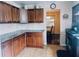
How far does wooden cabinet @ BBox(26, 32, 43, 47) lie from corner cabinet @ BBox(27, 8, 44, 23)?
0.79 meters

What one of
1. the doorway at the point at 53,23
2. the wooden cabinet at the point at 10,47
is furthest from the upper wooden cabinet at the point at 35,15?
the doorway at the point at 53,23

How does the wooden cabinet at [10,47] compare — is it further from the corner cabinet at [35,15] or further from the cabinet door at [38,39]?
the corner cabinet at [35,15]

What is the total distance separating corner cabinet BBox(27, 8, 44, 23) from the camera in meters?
6.43

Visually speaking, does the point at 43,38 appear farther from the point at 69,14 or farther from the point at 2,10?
the point at 2,10

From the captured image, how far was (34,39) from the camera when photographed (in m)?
6.01

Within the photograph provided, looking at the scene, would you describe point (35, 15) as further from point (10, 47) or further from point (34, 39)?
point (10, 47)

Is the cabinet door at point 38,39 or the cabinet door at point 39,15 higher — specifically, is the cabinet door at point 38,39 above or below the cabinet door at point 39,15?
below

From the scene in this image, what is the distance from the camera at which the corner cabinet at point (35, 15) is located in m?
6.43

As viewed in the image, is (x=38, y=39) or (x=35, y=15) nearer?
(x=38, y=39)

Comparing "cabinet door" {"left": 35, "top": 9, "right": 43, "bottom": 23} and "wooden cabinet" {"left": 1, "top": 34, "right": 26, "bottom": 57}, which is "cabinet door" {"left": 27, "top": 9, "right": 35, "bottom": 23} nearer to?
"cabinet door" {"left": 35, "top": 9, "right": 43, "bottom": 23}

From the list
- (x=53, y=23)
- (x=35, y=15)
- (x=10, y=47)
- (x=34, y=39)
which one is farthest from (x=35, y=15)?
(x=53, y=23)

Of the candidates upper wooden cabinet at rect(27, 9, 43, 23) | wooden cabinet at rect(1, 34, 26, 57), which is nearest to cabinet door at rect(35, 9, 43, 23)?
upper wooden cabinet at rect(27, 9, 43, 23)

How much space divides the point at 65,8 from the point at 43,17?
1076 mm

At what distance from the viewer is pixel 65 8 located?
6.42 meters
